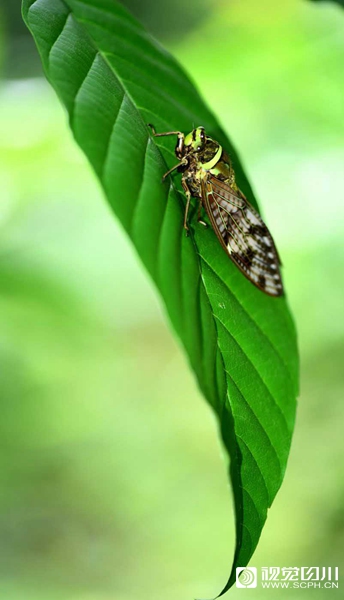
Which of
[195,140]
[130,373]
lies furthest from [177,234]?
[130,373]

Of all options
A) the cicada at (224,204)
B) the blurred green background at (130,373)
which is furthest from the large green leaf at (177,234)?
the blurred green background at (130,373)

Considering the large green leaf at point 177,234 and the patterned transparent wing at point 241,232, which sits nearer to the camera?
the large green leaf at point 177,234

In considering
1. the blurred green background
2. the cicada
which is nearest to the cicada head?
the cicada

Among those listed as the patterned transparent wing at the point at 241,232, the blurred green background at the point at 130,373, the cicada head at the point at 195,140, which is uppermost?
the cicada head at the point at 195,140

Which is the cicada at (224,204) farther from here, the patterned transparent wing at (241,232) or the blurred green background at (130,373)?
the blurred green background at (130,373)

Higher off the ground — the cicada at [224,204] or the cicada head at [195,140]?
the cicada head at [195,140]

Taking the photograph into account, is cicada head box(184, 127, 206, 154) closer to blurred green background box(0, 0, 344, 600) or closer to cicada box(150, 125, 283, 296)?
cicada box(150, 125, 283, 296)

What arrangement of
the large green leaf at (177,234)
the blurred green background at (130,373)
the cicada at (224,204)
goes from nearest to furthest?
1. the large green leaf at (177,234)
2. the cicada at (224,204)
3. the blurred green background at (130,373)

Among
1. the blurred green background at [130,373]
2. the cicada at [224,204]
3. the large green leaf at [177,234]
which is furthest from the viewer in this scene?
the blurred green background at [130,373]
